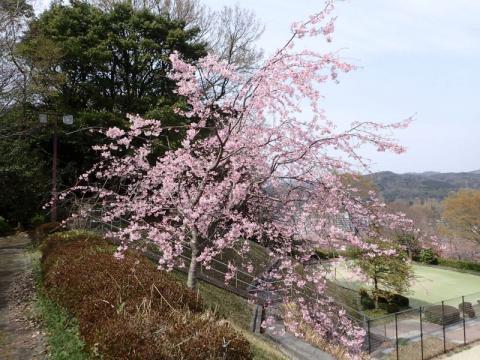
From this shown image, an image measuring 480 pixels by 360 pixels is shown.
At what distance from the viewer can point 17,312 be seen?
883cm

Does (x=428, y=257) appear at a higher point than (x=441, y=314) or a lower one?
lower

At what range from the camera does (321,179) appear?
8352 mm

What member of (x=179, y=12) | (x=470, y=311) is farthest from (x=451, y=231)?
(x=179, y=12)

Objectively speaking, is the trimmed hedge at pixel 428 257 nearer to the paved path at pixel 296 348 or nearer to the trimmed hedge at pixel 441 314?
the trimmed hedge at pixel 441 314

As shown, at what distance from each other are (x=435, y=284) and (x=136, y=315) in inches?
1190

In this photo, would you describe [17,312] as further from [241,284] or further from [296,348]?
[241,284]

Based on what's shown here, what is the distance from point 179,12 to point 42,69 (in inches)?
542

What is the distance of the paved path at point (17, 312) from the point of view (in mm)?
6742

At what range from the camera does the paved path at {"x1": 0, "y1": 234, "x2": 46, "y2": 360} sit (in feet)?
22.1

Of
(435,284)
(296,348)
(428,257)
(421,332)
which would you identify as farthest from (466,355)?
(428,257)

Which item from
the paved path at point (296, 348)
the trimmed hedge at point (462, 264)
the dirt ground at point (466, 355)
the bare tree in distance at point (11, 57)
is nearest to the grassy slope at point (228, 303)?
the paved path at point (296, 348)

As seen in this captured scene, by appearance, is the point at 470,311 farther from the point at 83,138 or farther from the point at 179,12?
the point at 179,12

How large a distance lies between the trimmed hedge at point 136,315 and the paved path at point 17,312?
0.78 meters

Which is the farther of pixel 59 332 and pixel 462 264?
pixel 462 264
